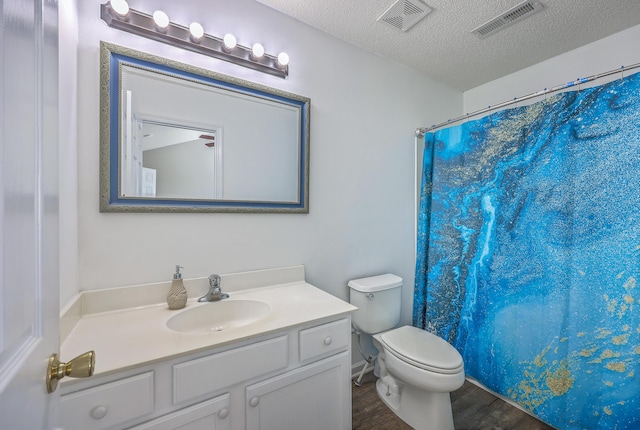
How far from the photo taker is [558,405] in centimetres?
145

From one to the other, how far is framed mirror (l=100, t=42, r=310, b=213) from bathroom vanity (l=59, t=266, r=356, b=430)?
420mm

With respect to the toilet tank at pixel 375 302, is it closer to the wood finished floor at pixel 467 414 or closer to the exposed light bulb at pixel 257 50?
the wood finished floor at pixel 467 414

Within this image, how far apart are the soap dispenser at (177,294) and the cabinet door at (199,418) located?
43 centimetres

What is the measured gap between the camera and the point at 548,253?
4.87 ft

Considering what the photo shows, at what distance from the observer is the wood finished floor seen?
1513 mm

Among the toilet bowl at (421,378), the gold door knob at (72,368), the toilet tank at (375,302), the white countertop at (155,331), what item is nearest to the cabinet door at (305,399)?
the white countertop at (155,331)

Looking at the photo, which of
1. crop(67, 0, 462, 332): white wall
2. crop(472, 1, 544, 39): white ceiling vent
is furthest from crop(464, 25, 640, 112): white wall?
crop(472, 1, 544, 39): white ceiling vent

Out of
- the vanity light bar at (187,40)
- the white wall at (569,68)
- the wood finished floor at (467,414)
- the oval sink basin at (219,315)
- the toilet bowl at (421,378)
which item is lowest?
the wood finished floor at (467,414)

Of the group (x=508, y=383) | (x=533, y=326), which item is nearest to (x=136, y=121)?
(x=533, y=326)

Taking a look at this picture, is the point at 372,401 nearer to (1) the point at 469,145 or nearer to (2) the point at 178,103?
(1) the point at 469,145

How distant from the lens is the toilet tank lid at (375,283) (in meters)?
1.71

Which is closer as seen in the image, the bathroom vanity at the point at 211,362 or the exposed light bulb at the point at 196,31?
the bathroom vanity at the point at 211,362

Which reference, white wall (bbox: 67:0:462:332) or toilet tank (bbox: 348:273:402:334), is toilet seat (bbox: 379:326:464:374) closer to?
toilet tank (bbox: 348:273:402:334)

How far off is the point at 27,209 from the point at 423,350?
1654 millimetres
